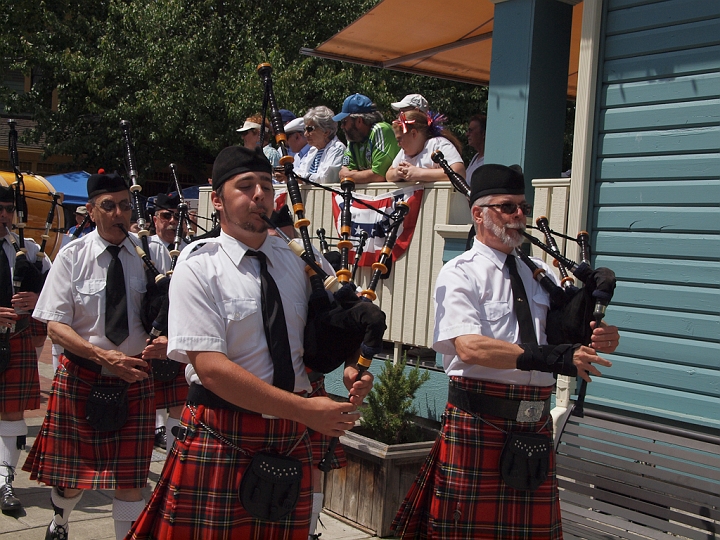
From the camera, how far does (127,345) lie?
4004 millimetres

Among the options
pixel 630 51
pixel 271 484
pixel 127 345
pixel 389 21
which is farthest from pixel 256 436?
pixel 389 21

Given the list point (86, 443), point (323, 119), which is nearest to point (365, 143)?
point (323, 119)

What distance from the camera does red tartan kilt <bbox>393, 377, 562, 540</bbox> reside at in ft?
9.89

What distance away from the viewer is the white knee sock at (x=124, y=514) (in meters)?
3.89

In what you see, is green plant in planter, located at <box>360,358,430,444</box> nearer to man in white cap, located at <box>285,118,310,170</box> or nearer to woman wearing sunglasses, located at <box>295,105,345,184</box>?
woman wearing sunglasses, located at <box>295,105,345,184</box>

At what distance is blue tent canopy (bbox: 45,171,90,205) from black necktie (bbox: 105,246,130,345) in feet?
34.0

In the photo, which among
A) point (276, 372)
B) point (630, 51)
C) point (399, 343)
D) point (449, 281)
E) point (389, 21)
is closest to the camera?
point (276, 372)

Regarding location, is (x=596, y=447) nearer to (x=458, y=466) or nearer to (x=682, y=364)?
(x=682, y=364)

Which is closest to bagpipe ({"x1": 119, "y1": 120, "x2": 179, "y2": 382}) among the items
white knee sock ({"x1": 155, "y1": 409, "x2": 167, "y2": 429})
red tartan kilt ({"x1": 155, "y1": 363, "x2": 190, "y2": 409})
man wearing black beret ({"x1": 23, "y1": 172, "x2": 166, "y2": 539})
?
man wearing black beret ({"x1": 23, "y1": 172, "x2": 166, "y2": 539})

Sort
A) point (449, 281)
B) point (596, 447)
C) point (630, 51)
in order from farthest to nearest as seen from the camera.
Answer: point (630, 51), point (596, 447), point (449, 281)

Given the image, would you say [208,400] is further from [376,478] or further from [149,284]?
[376,478]

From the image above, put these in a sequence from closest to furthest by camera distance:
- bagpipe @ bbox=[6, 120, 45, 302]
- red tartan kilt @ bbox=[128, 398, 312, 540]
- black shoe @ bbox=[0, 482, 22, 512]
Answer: red tartan kilt @ bbox=[128, 398, 312, 540], black shoe @ bbox=[0, 482, 22, 512], bagpipe @ bbox=[6, 120, 45, 302]

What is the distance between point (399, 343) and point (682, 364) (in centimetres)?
201

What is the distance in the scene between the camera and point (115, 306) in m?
3.98
